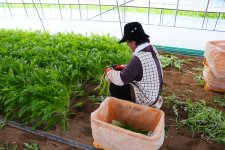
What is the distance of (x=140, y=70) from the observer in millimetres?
2305

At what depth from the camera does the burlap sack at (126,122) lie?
2031mm

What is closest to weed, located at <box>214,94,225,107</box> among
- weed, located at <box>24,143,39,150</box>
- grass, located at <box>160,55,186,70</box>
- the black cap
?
grass, located at <box>160,55,186,70</box>

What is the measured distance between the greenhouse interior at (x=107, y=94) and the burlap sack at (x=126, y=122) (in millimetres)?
11

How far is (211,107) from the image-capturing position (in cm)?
321

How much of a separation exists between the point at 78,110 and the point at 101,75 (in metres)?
0.74

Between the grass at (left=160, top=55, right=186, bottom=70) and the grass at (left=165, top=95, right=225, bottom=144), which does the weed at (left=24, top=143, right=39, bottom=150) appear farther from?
the grass at (left=160, top=55, right=186, bottom=70)

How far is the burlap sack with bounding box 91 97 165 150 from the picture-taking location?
6.66ft

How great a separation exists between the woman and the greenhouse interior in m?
0.01

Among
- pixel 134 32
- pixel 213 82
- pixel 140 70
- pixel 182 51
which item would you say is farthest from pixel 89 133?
pixel 182 51

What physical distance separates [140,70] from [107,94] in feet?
3.70

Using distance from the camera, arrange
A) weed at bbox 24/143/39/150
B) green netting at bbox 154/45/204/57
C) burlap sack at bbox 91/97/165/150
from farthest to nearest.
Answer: green netting at bbox 154/45/204/57, weed at bbox 24/143/39/150, burlap sack at bbox 91/97/165/150

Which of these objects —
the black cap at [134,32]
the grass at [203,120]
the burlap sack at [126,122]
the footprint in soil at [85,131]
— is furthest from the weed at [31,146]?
the grass at [203,120]

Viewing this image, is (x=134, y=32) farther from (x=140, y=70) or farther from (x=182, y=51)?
(x=182, y=51)

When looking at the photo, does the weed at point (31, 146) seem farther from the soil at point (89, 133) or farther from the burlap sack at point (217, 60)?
the burlap sack at point (217, 60)
